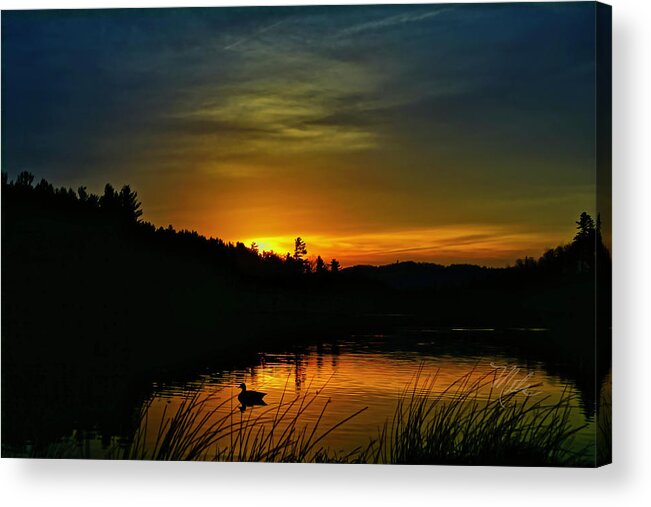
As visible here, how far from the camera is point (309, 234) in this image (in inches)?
377

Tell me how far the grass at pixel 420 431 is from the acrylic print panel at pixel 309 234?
1cm

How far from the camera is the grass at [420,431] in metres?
9.26

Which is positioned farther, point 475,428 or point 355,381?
point 355,381

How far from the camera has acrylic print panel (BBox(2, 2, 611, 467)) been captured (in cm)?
926

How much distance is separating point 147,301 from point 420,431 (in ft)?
6.53

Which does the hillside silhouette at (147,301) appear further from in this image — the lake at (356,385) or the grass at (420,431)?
the grass at (420,431)

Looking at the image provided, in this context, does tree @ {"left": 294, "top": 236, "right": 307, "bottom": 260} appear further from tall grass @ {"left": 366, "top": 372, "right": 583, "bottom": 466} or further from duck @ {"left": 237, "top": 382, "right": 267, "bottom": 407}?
tall grass @ {"left": 366, "top": 372, "right": 583, "bottom": 466}

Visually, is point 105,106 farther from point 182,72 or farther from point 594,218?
point 594,218

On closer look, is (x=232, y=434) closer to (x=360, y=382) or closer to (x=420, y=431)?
(x=360, y=382)

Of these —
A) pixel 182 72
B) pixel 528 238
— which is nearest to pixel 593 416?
pixel 528 238

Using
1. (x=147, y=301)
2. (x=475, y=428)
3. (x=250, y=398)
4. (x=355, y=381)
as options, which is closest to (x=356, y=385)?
(x=355, y=381)

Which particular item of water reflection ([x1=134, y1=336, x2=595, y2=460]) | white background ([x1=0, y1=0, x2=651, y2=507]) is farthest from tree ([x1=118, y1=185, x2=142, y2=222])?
white background ([x1=0, y1=0, x2=651, y2=507])

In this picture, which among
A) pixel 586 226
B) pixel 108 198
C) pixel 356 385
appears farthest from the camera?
pixel 108 198

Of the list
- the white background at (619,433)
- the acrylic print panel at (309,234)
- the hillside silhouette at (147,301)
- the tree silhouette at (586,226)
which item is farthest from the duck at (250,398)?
the tree silhouette at (586,226)
